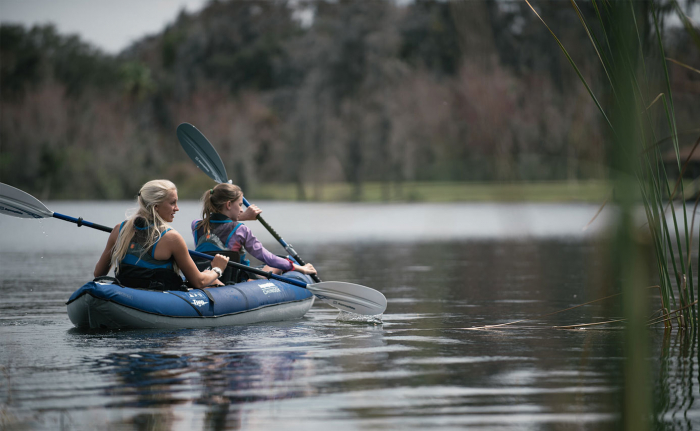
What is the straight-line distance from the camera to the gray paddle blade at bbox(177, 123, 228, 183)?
367 inches

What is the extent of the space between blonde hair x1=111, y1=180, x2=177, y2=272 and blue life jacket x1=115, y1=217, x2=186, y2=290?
0.10 feet

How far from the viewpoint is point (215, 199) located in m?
7.68

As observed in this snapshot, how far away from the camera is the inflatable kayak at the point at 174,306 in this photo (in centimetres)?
650

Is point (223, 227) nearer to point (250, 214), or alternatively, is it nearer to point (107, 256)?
point (250, 214)

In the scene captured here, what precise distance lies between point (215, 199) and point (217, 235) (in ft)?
1.09

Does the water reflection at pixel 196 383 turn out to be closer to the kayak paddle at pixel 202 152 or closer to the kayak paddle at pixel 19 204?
the kayak paddle at pixel 19 204

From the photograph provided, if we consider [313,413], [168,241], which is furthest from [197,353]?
[313,413]

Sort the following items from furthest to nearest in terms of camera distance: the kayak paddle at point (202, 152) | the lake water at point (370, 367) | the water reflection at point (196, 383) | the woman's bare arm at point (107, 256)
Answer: the kayak paddle at point (202, 152)
the woman's bare arm at point (107, 256)
the water reflection at point (196, 383)
the lake water at point (370, 367)

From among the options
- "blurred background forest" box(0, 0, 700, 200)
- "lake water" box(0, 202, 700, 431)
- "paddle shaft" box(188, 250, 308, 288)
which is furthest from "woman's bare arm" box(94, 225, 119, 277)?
"blurred background forest" box(0, 0, 700, 200)

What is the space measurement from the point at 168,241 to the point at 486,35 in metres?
5.29

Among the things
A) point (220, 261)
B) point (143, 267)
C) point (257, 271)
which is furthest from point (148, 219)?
point (257, 271)

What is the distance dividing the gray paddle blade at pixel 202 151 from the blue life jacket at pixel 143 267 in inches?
98.8

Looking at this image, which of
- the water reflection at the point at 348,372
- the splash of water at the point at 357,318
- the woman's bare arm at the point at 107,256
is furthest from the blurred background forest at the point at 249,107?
the woman's bare arm at the point at 107,256

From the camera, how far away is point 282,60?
59906 millimetres
